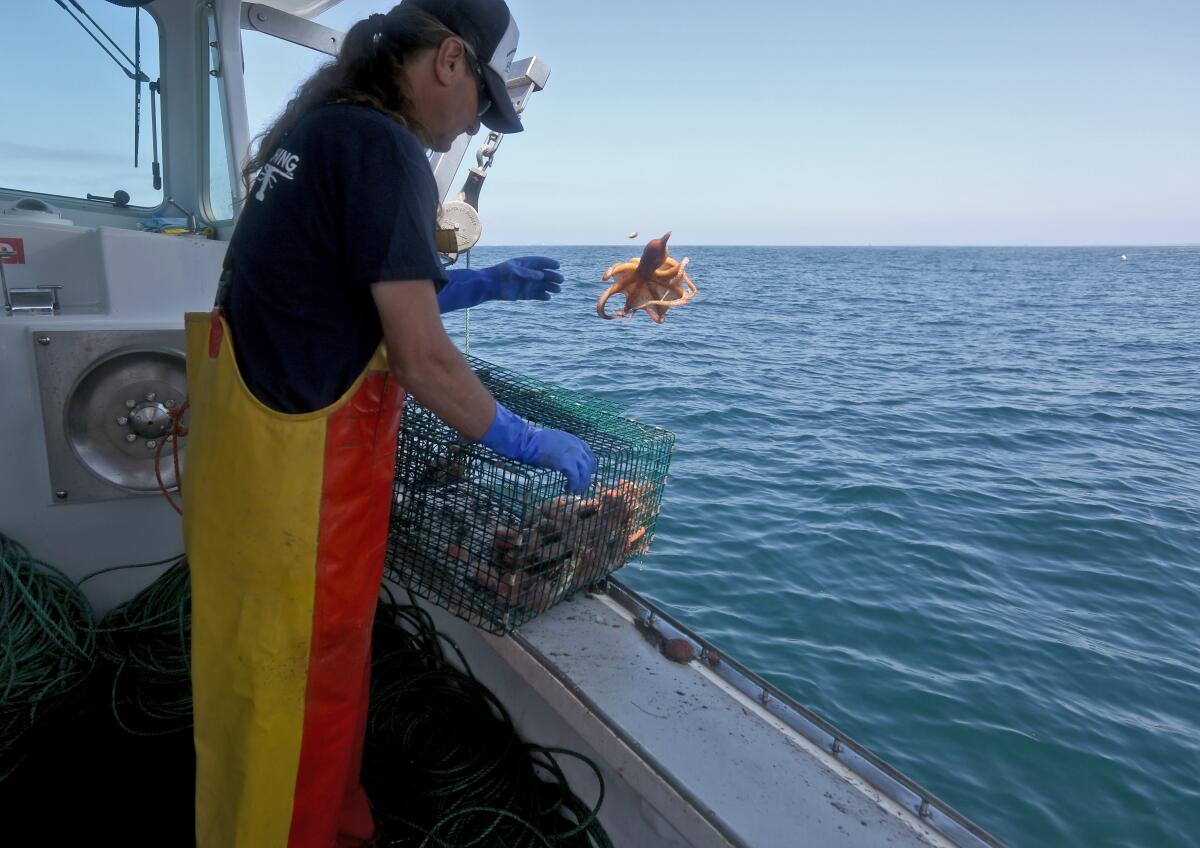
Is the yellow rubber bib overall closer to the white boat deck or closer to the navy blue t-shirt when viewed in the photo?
the navy blue t-shirt

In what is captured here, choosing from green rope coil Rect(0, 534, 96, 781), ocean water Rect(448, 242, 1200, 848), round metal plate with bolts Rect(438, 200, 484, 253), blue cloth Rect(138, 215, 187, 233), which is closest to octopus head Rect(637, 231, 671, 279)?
round metal plate with bolts Rect(438, 200, 484, 253)

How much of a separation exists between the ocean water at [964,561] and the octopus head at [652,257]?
2.33 m

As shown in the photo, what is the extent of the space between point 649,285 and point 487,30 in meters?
4.31

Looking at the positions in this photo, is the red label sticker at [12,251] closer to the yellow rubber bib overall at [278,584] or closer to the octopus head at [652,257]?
the yellow rubber bib overall at [278,584]

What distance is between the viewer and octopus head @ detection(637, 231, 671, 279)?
Result: 5344mm

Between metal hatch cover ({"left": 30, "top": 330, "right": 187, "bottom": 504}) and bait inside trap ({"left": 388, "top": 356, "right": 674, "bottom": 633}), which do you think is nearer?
bait inside trap ({"left": 388, "top": 356, "right": 674, "bottom": 633})

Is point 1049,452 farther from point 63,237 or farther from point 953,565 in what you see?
point 63,237

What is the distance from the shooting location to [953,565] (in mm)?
5875

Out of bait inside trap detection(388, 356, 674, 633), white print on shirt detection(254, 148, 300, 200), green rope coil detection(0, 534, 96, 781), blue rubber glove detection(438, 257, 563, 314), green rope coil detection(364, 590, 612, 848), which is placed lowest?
green rope coil detection(364, 590, 612, 848)

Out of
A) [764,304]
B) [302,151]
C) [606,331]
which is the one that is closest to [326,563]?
[302,151]

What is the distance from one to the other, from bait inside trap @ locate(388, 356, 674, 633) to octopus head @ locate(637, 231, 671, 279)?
10.3ft

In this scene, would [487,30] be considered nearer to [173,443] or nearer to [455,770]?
[173,443]

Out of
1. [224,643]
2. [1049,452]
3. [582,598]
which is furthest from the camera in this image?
[1049,452]

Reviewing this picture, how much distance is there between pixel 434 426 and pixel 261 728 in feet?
3.24
